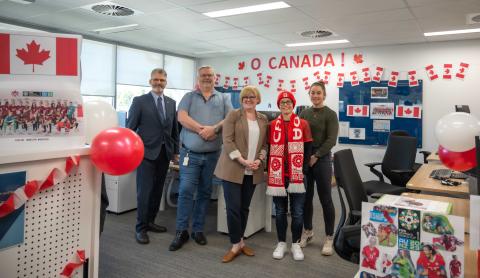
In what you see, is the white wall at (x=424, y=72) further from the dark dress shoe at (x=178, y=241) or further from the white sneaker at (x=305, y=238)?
the dark dress shoe at (x=178, y=241)

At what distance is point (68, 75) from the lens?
4.04 feet

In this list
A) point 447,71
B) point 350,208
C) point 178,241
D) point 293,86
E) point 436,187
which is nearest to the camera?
point 350,208

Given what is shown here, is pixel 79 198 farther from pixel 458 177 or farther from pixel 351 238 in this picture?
pixel 458 177

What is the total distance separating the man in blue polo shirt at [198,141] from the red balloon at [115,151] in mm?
1720

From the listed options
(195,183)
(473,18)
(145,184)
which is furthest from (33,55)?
(473,18)

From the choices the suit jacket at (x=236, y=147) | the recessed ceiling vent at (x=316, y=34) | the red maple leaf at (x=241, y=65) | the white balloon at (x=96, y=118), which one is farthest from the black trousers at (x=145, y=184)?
the red maple leaf at (x=241, y=65)

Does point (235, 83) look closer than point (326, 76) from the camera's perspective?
No

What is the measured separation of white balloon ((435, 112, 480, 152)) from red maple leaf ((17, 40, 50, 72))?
1.48m

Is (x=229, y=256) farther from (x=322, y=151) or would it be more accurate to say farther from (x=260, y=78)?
(x=260, y=78)

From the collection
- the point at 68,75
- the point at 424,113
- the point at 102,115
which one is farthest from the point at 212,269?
the point at 424,113

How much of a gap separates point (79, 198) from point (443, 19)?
4465 mm

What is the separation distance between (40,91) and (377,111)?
570 cm

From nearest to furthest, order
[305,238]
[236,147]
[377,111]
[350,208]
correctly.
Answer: [350,208], [236,147], [305,238], [377,111]

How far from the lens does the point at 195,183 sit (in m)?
3.15
